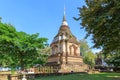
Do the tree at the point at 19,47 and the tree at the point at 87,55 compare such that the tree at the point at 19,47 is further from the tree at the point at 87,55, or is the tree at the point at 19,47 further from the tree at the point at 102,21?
the tree at the point at 87,55

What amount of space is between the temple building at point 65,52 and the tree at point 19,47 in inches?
459

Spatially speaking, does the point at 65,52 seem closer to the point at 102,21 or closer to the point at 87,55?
the point at 87,55

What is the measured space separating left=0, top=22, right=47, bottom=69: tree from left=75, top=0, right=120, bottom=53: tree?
349 inches

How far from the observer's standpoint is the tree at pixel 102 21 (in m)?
14.4

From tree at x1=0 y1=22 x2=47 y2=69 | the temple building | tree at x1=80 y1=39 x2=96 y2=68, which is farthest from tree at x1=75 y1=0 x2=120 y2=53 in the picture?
tree at x1=80 y1=39 x2=96 y2=68

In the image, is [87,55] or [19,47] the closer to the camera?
[19,47]

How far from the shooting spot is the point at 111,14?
14.4 m

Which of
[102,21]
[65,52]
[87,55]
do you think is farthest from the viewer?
[87,55]

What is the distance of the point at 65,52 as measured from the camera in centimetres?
3997

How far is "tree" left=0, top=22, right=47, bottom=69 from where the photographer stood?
24148mm

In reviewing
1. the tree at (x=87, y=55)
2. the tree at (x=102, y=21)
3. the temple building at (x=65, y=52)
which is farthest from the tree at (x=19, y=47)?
the tree at (x=87, y=55)

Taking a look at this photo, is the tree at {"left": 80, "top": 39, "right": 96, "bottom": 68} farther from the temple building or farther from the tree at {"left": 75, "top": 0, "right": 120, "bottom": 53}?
the tree at {"left": 75, "top": 0, "right": 120, "bottom": 53}

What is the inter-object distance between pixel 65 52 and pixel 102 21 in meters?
25.7

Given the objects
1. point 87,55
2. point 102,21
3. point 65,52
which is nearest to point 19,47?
point 102,21
